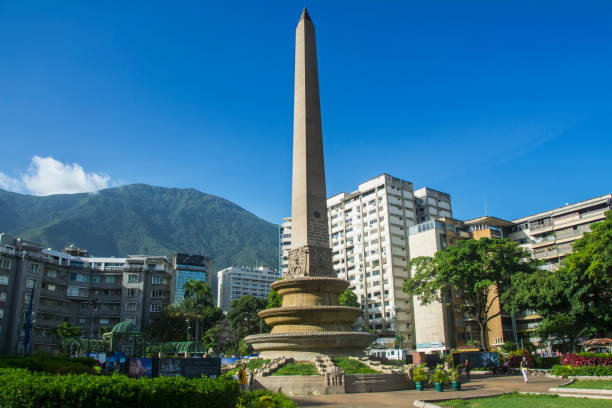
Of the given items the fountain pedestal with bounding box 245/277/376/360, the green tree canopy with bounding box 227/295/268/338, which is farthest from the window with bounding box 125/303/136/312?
the fountain pedestal with bounding box 245/277/376/360

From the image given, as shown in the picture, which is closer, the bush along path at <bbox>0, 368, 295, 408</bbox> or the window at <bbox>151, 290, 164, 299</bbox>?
the bush along path at <bbox>0, 368, 295, 408</bbox>

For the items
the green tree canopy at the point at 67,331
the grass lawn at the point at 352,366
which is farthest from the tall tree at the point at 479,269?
the green tree canopy at the point at 67,331

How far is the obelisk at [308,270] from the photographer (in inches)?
842

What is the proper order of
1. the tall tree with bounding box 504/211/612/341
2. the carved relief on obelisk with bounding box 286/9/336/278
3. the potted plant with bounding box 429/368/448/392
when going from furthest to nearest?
the tall tree with bounding box 504/211/612/341 < the carved relief on obelisk with bounding box 286/9/336/278 < the potted plant with bounding box 429/368/448/392

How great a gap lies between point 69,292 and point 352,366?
58.6m

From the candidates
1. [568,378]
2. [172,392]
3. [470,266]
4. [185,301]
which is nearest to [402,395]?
[172,392]

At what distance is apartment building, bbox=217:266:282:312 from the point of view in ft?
547

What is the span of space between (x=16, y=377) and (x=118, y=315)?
65029mm

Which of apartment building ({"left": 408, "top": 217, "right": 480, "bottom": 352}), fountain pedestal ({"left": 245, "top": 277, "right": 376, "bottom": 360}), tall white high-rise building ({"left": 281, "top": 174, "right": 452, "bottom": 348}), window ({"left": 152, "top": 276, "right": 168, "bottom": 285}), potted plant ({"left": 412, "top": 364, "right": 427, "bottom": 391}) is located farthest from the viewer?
tall white high-rise building ({"left": 281, "top": 174, "right": 452, "bottom": 348})

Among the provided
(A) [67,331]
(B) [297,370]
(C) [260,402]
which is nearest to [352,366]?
(B) [297,370]

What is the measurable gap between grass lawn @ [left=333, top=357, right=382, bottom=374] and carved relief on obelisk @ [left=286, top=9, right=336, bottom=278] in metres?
4.76

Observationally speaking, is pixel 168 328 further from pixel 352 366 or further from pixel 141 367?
pixel 352 366

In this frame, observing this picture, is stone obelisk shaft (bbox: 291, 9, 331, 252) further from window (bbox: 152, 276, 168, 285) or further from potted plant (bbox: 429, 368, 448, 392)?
window (bbox: 152, 276, 168, 285)

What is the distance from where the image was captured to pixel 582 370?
24.5 m
